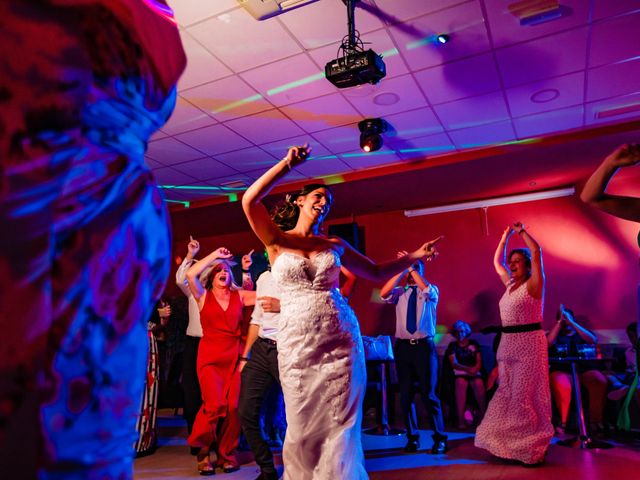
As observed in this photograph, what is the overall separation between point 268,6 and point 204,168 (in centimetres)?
353

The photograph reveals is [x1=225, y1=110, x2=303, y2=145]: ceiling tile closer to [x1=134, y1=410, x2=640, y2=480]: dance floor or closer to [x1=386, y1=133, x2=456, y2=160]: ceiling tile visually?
[x1=386, y1=133, x2=456, y2=160]: ceiling tile

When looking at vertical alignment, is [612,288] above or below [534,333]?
above

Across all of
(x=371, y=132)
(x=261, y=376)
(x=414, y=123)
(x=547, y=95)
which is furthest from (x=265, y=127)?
(x=261, y=376)

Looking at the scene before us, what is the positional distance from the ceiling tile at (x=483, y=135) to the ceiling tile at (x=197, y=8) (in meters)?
3.22

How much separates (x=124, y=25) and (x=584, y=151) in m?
6.41

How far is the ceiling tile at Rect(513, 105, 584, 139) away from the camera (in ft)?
17.1

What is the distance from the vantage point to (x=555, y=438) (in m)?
4.80

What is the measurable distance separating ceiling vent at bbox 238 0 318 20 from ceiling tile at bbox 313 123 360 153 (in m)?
2.14

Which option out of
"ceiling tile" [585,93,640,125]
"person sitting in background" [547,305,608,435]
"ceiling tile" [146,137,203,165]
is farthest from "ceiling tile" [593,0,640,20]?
"ceiling tile" [146,137,203,165]

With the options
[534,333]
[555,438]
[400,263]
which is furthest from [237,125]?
[555,438]

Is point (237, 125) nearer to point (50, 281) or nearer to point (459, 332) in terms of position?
point (459, 332)

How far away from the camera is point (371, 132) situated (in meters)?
5.21

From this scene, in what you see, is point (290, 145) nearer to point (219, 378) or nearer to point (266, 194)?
point (219, 378)

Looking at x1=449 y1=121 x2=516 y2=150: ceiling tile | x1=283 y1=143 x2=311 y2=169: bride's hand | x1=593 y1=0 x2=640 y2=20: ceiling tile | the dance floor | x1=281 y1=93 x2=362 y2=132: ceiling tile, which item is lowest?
the dance floor
